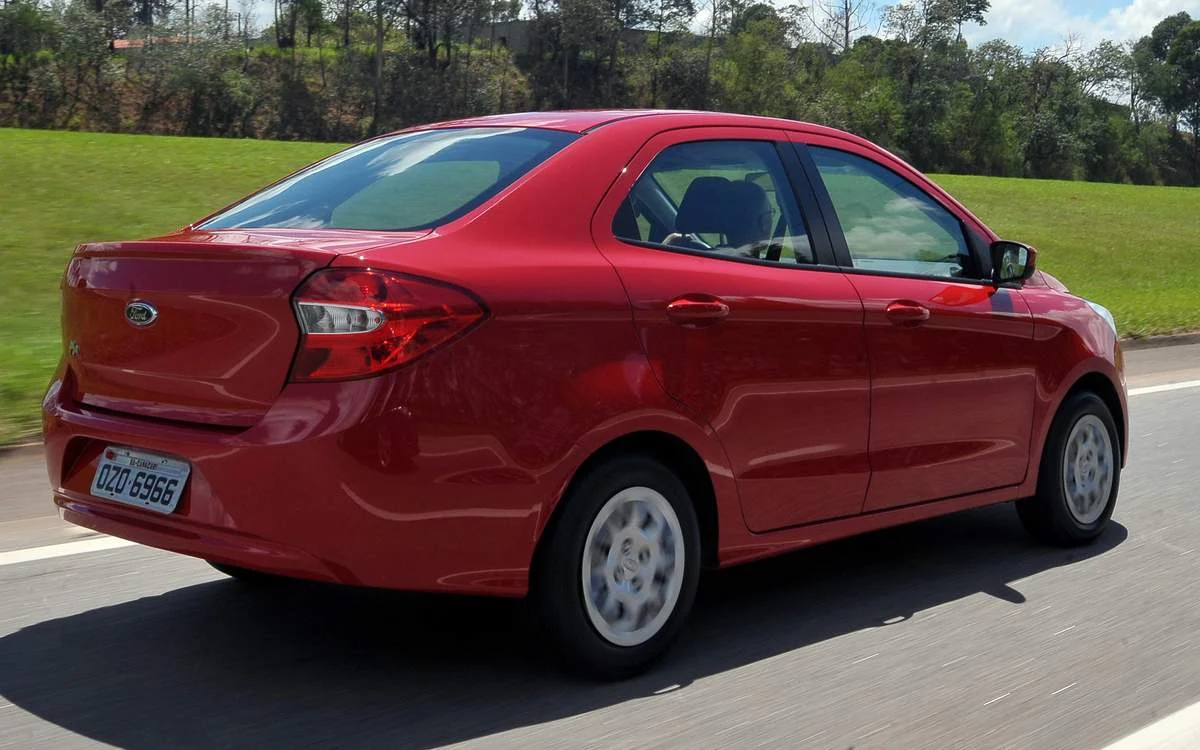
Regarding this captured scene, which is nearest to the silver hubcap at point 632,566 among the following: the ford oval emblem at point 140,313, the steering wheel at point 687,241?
the steering wheel at point 687,241

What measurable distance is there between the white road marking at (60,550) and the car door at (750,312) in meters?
2.41

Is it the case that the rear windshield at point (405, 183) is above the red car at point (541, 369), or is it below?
above

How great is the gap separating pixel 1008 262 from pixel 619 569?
2.45m

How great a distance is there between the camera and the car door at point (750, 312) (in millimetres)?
4414

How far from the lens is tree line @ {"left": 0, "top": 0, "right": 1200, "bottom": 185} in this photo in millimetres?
70562

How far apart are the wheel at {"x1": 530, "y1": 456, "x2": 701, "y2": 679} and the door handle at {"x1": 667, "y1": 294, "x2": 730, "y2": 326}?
0.44m

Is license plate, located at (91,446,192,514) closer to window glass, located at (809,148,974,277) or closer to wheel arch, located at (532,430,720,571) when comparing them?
wheel arch, located at (532,430,720,571)

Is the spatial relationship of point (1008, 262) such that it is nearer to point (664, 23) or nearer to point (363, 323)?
point (363, 323)

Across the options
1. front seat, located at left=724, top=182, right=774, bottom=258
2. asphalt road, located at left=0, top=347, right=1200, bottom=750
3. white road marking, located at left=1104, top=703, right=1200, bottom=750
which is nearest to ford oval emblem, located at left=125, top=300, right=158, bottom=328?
asphalt road, located at left=0, top=347, right=1200, bottom=750

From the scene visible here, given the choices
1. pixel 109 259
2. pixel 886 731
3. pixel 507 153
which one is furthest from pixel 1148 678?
pixel 109 259

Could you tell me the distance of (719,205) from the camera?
484 centimetres

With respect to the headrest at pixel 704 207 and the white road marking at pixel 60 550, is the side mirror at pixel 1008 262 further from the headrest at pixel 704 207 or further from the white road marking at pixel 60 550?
→ the white road marking at pixel 60 550

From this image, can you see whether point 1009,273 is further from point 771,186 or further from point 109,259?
point 109,259

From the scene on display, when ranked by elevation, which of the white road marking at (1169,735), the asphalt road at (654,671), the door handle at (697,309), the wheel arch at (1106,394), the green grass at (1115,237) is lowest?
the green grass at (1115,237)
